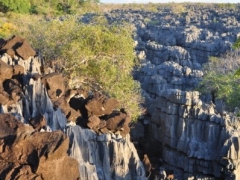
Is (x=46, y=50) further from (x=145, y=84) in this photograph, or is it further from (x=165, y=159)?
(x=145, y=84)

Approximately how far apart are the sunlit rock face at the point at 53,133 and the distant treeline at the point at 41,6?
30.6 m

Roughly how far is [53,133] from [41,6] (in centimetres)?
4400

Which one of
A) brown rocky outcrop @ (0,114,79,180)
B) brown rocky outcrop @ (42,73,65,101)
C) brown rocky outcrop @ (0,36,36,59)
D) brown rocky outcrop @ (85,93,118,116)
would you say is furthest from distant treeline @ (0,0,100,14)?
brown rocky outcrop @ (0,114,79,180)

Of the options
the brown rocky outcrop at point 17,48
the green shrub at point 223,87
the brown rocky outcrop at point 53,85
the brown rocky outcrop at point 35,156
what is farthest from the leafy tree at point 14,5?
the brown rocky outcrop at point 35,156

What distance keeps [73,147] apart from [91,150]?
0.74 m

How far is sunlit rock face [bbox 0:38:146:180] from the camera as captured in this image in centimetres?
572

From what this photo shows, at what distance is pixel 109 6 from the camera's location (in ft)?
257

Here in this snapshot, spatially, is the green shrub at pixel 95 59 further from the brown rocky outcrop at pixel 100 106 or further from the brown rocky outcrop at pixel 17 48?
the brown rocky outcrop at pixel 100 106

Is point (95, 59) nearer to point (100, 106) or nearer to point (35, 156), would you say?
point (100, 106)

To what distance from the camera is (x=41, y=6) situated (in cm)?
4772

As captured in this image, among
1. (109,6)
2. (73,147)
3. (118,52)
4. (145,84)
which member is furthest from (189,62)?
(109,6)

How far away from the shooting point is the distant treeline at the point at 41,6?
39.2 metres

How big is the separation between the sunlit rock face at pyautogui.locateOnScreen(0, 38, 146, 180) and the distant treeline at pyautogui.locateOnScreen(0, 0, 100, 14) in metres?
30.6

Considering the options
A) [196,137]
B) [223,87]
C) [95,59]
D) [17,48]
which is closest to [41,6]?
[223,87]
